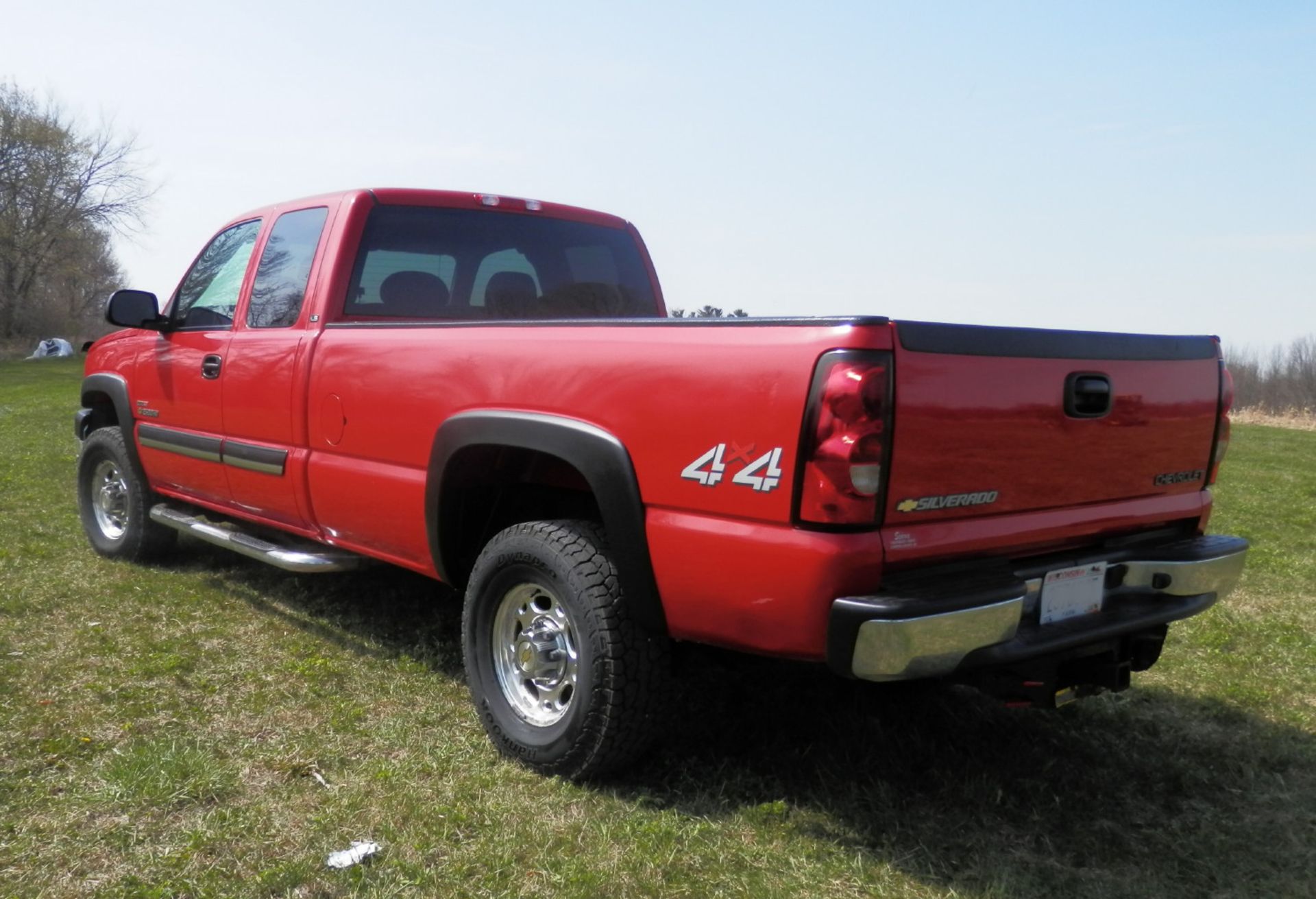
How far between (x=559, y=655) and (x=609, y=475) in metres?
0.71

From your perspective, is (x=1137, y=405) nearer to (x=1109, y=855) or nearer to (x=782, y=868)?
(x=1109, y=855)

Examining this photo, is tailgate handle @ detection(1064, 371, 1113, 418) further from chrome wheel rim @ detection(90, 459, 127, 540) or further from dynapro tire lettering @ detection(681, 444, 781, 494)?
chrome wheel rim @ detection(90, 459, 127, 540)

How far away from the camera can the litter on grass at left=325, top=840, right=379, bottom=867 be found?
9.20ft

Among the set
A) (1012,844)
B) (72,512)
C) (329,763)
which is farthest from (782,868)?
(72,512)

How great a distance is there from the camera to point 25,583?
5.56 metres

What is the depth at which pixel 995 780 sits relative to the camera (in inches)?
134

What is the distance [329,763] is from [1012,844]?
2077 millimetres

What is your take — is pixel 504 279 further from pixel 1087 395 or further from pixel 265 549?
pixel 1087 395

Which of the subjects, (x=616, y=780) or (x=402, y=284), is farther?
(x=402, y=284)

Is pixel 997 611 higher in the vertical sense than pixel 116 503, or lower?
higher

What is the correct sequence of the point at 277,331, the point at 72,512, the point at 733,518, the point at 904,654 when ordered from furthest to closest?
the point at 72,512, the point at 277,331, the point at 733,518, the point at 904,654

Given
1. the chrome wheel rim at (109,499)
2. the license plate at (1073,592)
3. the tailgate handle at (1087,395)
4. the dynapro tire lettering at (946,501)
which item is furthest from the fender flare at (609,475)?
the chrome wheel rim at (109,499)

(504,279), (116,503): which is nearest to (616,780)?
(504,279)

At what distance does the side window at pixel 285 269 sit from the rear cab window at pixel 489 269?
28 centimetres
